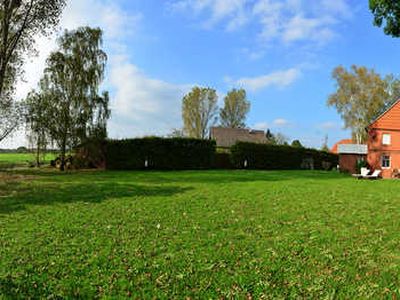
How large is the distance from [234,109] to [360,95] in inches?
962

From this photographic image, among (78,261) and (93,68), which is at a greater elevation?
(93,68)

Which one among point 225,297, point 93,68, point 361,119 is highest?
point 93,68

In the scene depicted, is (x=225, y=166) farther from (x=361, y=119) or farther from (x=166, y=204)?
(x=166, y=204)

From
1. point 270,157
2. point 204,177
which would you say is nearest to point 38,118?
point 204,177

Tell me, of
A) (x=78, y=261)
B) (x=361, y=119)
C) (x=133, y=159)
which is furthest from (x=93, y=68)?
(x=361, y=119)

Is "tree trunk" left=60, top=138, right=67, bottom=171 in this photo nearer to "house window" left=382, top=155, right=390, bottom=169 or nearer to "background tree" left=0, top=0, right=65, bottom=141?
"background tree" left=0, top=0, right=65, bottom=141

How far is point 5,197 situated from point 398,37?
Result: 56.0 ft

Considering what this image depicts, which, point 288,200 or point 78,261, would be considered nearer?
point 78,261

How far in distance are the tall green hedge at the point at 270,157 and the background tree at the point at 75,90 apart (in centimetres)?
1325

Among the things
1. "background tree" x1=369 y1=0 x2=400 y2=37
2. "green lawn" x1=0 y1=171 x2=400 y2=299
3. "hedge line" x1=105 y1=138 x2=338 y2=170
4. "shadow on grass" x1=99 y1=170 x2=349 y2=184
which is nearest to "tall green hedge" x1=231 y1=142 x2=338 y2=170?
"hedge line" x1=105 y1=138 x2=338 y2=170

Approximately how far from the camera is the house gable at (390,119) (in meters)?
30.2

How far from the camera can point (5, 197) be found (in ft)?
38.2

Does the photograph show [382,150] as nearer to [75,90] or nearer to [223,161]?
[223,161]

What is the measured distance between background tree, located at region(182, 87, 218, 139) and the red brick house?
3201 cm
